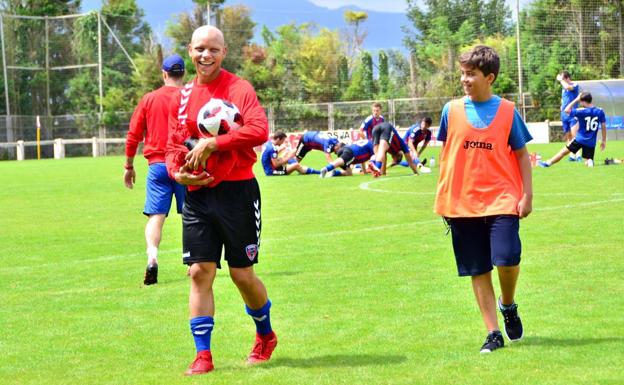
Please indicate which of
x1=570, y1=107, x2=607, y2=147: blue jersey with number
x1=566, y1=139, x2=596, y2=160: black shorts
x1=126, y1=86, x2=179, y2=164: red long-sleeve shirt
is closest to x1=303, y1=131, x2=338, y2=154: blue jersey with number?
x1=566, y1=139, x2=596, y2=160: black shorts

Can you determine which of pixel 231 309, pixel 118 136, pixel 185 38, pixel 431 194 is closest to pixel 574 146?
pixel 431 194

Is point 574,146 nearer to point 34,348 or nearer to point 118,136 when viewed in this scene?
point 34,348

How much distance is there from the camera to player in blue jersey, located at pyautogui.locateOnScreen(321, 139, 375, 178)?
27.7 m

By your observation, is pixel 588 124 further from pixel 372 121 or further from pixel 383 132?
pixel 372 121

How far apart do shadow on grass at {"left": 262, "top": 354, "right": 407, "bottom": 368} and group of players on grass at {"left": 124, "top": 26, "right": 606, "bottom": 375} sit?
15 centimetres

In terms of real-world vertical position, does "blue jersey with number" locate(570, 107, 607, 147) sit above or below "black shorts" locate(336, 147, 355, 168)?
above

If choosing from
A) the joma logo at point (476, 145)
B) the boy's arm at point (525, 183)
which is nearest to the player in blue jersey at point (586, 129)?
the boy's arm at point (525, 183)

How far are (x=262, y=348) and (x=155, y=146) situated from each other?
425cm

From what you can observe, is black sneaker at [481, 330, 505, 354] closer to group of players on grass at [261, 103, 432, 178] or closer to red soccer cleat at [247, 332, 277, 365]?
red soccer cleat at [247, 332, 277, 365]

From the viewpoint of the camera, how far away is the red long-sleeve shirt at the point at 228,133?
22.2 feet

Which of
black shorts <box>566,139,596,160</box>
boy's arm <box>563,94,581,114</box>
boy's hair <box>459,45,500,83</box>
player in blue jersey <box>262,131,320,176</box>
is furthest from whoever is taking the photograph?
player in blue jersey <box>262,131,320,176</box>

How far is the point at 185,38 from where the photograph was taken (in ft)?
261

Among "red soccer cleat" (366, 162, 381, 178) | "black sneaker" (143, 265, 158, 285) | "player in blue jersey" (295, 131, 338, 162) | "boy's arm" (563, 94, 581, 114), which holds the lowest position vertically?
"black sneaker" (143, 265, 158, 285)

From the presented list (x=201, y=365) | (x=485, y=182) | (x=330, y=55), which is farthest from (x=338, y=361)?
(x=330, y=55)
